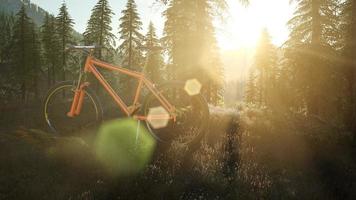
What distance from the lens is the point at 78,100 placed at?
6730 millimetres

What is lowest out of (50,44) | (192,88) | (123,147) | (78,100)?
(123,147)

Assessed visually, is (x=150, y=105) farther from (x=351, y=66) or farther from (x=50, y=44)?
(x=50, y=44)

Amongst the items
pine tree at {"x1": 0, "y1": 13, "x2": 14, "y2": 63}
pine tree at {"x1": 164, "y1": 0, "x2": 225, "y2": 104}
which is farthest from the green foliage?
pine tree at {"x1": 0, "y1": 13, "x2": 14, "y2": 63}

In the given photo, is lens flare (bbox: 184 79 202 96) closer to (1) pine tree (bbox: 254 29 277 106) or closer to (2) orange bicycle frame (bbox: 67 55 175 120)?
(2) orange bicycle frame (bbox: 67 55 175 120)

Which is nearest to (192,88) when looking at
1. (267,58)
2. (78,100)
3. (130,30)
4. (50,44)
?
(78,100)

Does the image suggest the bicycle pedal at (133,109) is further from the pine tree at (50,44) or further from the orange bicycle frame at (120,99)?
the pine tree at (50,44)

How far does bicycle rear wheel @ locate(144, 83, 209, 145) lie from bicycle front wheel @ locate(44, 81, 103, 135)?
1185 mm

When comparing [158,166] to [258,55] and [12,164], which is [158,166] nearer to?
[12,164]

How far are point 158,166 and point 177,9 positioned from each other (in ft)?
42.5

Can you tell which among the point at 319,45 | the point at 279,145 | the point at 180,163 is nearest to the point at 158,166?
the point at 180,163

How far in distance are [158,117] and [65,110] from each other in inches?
80.8

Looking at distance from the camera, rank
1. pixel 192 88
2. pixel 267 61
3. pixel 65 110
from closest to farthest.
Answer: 1. pixel 192 88
2. pixel 65 110
3. pixel 267 61

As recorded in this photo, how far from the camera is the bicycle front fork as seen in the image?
6703mm

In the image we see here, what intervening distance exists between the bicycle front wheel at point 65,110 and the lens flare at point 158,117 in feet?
3.64
